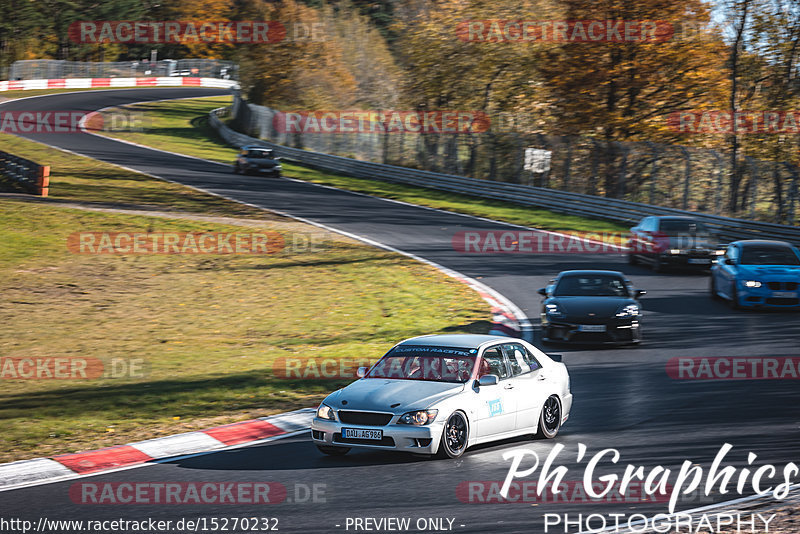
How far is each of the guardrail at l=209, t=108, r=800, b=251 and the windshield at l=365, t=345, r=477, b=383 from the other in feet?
69.1

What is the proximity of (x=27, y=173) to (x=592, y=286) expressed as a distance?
76.8ft

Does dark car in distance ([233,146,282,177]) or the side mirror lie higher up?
dark car in distance ([233,146,282,177])

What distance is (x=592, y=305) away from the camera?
17656 millimetres

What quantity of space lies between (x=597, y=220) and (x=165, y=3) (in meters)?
78.9

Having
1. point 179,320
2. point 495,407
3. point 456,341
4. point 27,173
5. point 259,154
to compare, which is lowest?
point 179,320

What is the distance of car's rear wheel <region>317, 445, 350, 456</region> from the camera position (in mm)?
10047

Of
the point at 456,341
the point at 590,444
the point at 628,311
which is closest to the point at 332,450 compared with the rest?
the point at 456,341

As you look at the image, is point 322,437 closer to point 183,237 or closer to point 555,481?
point 555,481

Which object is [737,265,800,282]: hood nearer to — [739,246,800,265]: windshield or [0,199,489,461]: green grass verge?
[739,246,800,265]: windshield

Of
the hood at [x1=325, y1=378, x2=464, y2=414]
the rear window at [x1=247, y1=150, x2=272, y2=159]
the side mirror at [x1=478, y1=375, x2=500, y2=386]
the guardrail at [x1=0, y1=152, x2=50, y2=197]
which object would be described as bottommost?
the hood at [x1=325, y1=378, x2=464, y2=414]

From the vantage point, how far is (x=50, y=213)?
3056 cm

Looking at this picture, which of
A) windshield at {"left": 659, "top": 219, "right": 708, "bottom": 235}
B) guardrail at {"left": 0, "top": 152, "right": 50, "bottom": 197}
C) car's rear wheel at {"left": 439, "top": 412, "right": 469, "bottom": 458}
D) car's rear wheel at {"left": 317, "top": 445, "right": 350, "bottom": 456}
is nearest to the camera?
car's rear wheel at {"left": 439, "top": 412, "right": 469, "bottom": 458}

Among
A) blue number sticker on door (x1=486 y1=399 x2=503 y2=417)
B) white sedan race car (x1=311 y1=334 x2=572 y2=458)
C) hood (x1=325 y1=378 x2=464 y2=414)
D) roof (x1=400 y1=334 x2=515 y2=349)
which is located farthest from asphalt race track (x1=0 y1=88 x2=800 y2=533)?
roof (x1=400 y1=334 x2=515 y2=349)

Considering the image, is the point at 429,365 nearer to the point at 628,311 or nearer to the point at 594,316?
the point at 594,316
